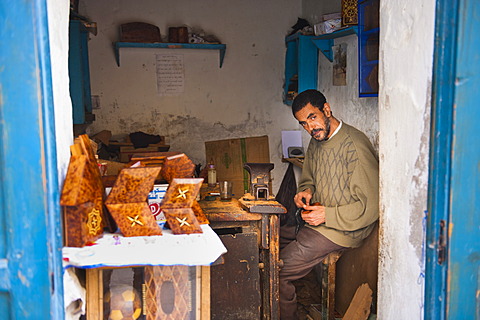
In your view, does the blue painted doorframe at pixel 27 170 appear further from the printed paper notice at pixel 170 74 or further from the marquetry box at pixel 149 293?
the printed paper notice at pixel 170 74

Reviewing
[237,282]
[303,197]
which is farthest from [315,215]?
[237,282]

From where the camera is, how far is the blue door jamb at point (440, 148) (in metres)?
1.83

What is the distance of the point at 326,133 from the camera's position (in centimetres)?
354

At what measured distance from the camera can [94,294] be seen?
2217 mm

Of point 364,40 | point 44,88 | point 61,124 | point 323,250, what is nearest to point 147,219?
point 61,124

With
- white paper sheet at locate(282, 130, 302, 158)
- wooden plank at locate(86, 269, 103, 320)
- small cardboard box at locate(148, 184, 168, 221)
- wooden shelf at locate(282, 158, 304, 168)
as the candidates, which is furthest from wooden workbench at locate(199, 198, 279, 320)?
white paper sheet at locate(282, 130, 302, 158)

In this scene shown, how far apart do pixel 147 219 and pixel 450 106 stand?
4.58ft

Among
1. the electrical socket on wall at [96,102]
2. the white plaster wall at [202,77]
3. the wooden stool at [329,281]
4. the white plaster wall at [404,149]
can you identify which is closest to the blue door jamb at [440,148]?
the white plaster wall at [404,149]

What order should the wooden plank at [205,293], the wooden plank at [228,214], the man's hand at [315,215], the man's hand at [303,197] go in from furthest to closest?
the man's hand at [303,197] → the man's hand at [315,215] → the wooden plank at [228,214] → the wooden plank at [205,293]

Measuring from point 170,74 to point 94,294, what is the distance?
4135mm

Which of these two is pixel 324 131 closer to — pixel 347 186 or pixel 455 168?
pixel 347 186

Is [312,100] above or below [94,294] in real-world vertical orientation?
above

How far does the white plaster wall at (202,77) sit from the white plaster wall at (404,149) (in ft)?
12.5

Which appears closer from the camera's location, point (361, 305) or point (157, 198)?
point (157, 198)
